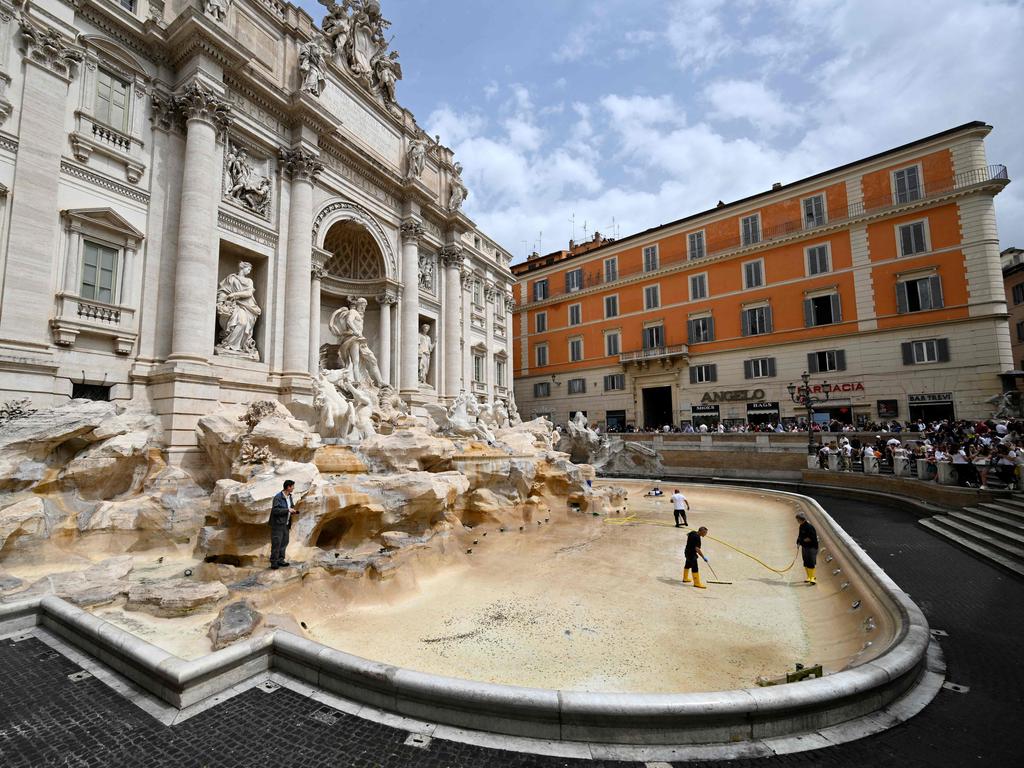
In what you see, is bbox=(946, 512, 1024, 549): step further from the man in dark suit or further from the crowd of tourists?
the man in dark suit

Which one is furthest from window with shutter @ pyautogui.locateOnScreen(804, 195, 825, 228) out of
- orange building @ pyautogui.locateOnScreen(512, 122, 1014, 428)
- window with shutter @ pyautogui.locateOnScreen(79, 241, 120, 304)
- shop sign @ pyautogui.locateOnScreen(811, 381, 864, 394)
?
window with shutter @ pyautogui.locateOnScreen(79, 241, 120, 304)

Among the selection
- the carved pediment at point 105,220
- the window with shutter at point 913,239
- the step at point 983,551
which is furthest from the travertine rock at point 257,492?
the window with shutter at point 913,239

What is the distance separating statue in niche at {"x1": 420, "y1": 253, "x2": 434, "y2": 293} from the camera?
2291 cm

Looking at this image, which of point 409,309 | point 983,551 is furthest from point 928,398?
point 409,309

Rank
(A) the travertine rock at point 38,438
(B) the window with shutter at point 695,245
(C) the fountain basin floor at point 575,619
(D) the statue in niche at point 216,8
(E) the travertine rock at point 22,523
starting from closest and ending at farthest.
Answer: (C) the fountain basin floor at point 575,619 < (E) the travertine rock at point 22,523 < (A) the travertine rock at point 38,438 < (D) the statue in niche at point 216,8 < (B) the window with shutter at point 695,245

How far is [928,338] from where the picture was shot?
73.3ft

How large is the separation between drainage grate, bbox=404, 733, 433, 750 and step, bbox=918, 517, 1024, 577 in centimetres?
941

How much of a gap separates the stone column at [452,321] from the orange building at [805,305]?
12.7m

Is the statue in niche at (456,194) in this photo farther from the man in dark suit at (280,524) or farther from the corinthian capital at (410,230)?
the man in dark suit at (280,524)

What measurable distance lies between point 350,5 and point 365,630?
23.2m

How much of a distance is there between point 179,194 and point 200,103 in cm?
252

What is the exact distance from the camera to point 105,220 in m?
11.4

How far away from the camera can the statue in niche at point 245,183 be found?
14.1 metres

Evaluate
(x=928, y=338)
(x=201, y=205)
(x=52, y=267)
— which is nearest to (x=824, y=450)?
(x=928, y=338)
